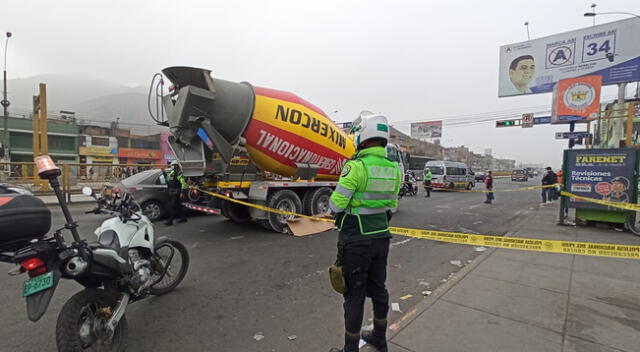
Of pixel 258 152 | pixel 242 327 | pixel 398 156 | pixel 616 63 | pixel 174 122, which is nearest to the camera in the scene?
pixel 242 327

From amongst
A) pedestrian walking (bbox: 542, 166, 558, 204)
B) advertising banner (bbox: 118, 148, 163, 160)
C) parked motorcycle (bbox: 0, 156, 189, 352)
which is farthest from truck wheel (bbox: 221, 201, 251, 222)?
advertising banner (bbox: 118, 148, 163, 160)

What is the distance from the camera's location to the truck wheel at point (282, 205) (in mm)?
6801

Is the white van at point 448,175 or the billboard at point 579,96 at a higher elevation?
the billboard at point 579,96

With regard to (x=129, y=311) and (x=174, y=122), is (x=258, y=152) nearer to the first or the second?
(x=174, y=122)

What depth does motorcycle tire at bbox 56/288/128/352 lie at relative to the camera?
2.14 m

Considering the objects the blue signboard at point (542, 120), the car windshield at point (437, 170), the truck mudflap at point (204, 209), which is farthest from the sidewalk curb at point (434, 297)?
the blue signboard at point (542, 120)

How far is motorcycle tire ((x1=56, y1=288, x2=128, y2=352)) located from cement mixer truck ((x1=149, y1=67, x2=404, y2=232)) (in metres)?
4.12

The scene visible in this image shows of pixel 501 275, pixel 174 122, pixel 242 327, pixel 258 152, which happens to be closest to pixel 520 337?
pixel 501 275

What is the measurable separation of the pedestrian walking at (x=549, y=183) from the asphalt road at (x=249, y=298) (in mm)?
10159

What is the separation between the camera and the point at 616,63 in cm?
1897

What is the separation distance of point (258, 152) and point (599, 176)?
7986mm

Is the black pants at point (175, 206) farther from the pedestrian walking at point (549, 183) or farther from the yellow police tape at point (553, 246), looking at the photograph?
the pedestrian walking at point (549, 183)

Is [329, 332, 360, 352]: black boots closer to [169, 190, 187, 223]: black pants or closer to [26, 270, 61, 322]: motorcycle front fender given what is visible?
[26, 270, 61, 322]: motorcycle front fender

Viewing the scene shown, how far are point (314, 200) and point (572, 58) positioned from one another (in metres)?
24.1
